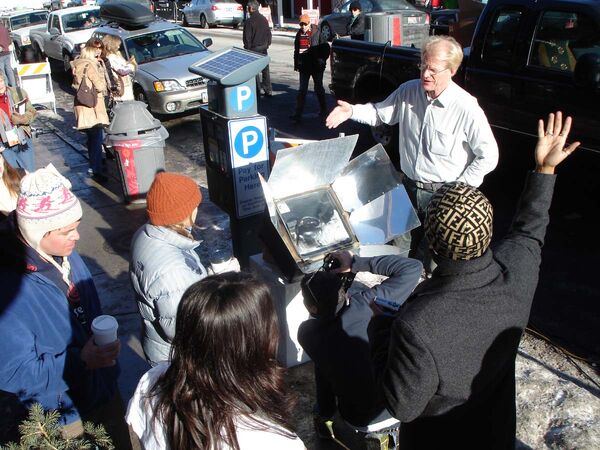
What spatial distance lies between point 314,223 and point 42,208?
5.37 ft

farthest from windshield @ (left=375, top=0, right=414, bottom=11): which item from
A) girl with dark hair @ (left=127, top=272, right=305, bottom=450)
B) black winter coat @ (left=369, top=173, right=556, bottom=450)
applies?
girl with dark hair @ (left=127, top=272, right=305, bottom=450)

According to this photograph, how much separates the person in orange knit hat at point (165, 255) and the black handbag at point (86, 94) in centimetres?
467

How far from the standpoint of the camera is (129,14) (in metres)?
11.7

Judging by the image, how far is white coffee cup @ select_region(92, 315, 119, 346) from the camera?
6.93 ft

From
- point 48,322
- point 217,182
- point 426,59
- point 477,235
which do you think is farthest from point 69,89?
point 477,235

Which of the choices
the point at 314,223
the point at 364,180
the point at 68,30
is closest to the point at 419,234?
the point at 364,180

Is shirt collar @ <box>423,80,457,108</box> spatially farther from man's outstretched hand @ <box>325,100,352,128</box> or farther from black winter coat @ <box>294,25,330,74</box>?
black winter coat @ <box>294,25,330,74</box>

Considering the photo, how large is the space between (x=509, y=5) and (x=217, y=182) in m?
3.58

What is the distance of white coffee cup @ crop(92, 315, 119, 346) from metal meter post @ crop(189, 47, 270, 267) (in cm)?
235

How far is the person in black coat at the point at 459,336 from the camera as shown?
1715mm

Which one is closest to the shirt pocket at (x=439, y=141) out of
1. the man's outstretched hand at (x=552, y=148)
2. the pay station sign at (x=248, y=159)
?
the pay station sign at (x=248, y=159)

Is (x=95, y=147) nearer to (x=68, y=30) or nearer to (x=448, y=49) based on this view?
(x=448, y=49)

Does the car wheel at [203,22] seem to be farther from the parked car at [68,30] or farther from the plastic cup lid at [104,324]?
the plastic cup lid at [104,324]

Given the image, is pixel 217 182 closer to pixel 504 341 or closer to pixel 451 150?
pixel 451 150
